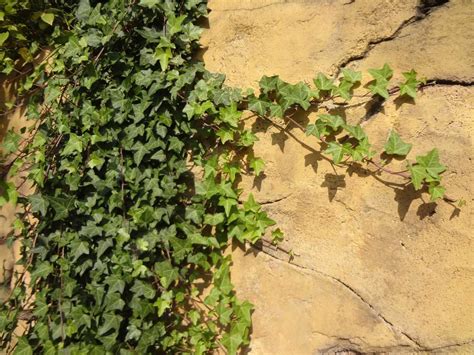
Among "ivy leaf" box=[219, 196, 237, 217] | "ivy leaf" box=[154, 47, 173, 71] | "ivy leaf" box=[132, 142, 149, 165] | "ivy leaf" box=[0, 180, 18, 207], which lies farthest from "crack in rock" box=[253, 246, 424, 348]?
"ivy leaf" box=[0, 180, 18, 207]

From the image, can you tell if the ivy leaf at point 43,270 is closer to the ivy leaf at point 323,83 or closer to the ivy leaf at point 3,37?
the ivy leaf at point 3,37

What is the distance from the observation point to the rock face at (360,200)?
1.70 metres

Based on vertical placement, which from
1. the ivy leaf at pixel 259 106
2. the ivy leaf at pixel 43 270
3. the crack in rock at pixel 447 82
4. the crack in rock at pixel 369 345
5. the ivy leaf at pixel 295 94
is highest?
the crack in rock at pixel 447 82

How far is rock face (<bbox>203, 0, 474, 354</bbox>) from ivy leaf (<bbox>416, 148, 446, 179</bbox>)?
0.20ft

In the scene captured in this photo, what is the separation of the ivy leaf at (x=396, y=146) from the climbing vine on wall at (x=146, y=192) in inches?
8.7

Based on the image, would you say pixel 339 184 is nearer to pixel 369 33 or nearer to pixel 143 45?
pixel 369 33

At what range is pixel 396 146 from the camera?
1.77 meters

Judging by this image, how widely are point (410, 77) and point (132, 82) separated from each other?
128 centimetres

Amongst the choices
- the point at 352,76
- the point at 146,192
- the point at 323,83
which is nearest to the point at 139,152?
the point at 146,192

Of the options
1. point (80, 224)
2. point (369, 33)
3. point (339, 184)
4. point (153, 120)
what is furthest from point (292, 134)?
point (80, 224)

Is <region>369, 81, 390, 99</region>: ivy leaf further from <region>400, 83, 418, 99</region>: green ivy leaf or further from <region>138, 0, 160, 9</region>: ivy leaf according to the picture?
<region>138, 0, 160, 9</region>: ivy leaf

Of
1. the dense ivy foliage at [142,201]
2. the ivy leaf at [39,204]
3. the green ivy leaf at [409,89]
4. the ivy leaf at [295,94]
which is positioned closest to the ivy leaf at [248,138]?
the dense ivy foliage at [142,201]

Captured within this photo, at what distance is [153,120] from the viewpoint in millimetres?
2127

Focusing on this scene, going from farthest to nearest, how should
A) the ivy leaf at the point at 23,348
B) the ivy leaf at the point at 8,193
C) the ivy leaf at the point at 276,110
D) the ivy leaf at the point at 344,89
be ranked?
the ivy leaf at the point at 8,193, the ivy leaf at the point at 23,348, the ivy leaf at the point at 276,110, the ivy leaf at the point at 344,89
